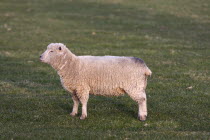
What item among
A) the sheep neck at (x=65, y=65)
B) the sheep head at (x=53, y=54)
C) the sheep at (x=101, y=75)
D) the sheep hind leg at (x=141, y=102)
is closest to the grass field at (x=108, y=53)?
the sheep hind leg at (x=141, y=102)

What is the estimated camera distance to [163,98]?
44.2 ft

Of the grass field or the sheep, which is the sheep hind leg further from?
the grass field

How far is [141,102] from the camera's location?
1089 centimetres

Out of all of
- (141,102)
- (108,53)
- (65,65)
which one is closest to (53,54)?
(65,65)

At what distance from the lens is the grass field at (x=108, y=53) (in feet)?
34.4

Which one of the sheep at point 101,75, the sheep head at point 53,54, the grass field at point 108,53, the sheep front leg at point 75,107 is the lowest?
the grass field at point 108,53

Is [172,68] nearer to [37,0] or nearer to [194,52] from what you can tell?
[194,52]

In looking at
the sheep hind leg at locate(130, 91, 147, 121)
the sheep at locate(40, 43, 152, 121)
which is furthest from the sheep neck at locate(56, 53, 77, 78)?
the sheep hind leg at locate(130, 91, 147, 121)

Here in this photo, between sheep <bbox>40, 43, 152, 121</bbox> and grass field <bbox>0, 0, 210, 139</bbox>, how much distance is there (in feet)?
2.07

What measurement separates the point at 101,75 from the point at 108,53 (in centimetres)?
1078

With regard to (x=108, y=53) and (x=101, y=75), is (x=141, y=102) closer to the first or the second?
(x=101, y=75)

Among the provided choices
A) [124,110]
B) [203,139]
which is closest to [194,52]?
[124,110]

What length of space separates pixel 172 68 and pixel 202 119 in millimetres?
7318

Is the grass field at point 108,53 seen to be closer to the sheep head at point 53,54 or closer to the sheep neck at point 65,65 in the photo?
the sheep neck at point 65,65
